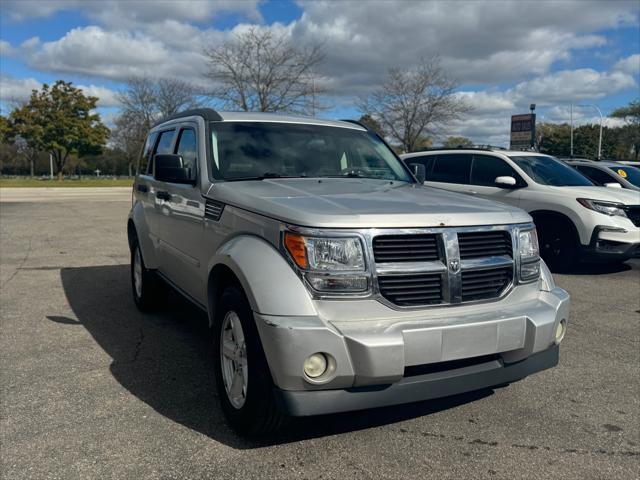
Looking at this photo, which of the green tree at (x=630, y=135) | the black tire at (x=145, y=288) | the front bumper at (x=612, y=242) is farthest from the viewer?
the green tree at (x=630, y=135)

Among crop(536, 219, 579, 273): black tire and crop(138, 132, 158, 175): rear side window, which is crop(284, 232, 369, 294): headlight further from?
crop(536, 219, 579, 273): black tire

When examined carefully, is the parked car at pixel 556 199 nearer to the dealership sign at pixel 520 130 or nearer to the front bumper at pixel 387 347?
the front bumper at pixel 387 347

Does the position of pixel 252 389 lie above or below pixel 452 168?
below

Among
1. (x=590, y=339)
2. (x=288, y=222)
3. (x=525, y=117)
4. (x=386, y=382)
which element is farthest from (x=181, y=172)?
(x=525, y=117)

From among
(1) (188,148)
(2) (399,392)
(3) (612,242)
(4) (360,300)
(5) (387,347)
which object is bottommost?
(2) (399,392)

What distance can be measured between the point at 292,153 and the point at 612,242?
5907mm

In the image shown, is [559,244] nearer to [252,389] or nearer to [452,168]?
[452,168]

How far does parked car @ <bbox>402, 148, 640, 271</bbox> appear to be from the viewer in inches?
322

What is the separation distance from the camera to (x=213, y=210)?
373 centimetres

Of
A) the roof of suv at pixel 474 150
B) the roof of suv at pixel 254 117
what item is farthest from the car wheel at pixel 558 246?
the roof of suv at pixel 254 117

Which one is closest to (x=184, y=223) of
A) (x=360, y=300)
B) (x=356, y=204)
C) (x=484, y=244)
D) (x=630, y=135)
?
(x=356, y=204)

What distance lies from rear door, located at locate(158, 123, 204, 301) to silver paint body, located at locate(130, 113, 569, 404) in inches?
12.6

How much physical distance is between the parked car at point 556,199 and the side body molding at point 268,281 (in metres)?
5.39

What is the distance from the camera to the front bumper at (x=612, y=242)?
815 cm
